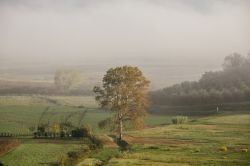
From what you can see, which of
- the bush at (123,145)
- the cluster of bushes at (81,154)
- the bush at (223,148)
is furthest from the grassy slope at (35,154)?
the bush at (223,148)

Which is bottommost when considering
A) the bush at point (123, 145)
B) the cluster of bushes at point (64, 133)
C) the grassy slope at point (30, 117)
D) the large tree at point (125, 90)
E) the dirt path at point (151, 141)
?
the bush at point (123, 145)

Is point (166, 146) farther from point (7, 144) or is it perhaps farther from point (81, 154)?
point (7, 144)

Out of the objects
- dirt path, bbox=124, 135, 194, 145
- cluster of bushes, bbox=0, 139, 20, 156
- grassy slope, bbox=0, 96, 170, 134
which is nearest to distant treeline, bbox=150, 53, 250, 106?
grassy slope, bbox=0, 96, 170, 134

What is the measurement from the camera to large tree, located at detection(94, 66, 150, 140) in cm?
8981

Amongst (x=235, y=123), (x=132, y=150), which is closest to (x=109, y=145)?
(x=132, y=150)

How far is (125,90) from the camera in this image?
3558 inches

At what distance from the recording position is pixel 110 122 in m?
89.6

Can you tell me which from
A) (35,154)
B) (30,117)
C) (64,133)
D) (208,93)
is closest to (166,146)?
(35,154)

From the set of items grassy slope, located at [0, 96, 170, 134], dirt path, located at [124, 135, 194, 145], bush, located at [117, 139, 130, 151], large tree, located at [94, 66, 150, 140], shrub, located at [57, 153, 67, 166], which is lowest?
shrub, located at [57, 153, 67, 166]

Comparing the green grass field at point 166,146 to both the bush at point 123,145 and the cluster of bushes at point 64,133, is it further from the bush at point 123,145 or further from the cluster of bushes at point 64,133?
the cluster of bushes at point 64,133

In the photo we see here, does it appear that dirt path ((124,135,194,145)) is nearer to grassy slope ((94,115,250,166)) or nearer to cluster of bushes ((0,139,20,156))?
grassy slope ((94,115,250,166))

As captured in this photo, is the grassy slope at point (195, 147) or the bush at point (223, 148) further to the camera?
the bush at point (223, 148)

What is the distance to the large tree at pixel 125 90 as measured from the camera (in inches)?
3536

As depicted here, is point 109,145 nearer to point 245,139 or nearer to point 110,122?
point 110,122
